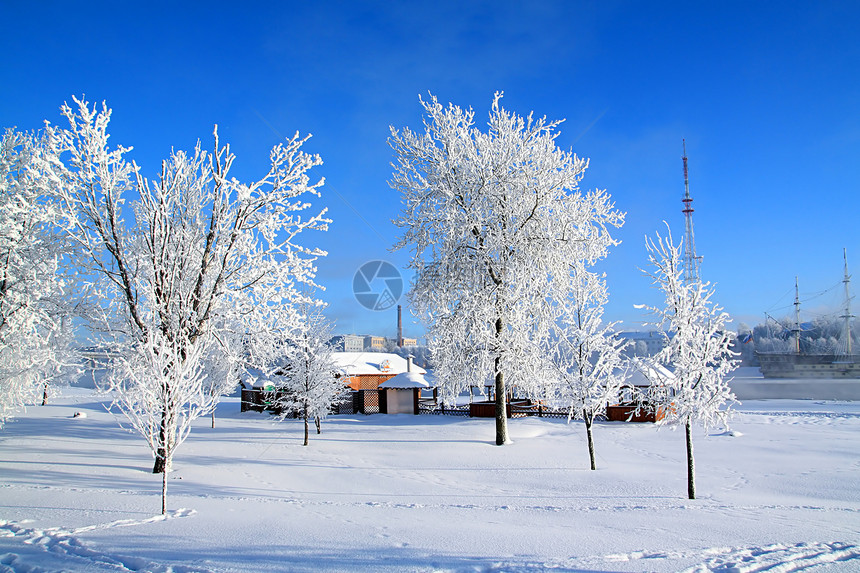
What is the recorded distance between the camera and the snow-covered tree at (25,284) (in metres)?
11.8

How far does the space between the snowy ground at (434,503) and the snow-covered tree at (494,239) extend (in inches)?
125

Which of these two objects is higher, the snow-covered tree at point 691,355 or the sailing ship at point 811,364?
the snow-covered tree at point 691,355

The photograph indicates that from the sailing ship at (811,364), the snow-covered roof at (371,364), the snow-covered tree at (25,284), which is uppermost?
the snow-covered tree at (25,284)

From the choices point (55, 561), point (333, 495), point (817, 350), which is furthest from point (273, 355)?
point (817, 350)

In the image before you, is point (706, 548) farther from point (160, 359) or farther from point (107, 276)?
point (107, 276)

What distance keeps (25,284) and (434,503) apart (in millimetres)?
11806

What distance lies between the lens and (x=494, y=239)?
15.5 meters

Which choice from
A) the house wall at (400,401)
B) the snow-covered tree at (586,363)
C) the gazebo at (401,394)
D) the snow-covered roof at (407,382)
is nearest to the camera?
the snow-covered tree at (586,363)

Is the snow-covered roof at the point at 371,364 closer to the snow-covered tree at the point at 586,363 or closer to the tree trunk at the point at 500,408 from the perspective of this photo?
the tree trunk at the point at 500,408

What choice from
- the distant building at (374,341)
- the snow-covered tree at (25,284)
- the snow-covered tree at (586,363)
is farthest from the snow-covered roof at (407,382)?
the distant building at (374,341)

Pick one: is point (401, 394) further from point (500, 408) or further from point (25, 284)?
point (25, 284)

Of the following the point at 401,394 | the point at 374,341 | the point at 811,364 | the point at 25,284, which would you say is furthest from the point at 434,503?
the point at 374,341

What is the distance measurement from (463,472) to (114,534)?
7894 mm

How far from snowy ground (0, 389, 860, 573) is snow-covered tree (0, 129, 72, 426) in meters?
2.29
